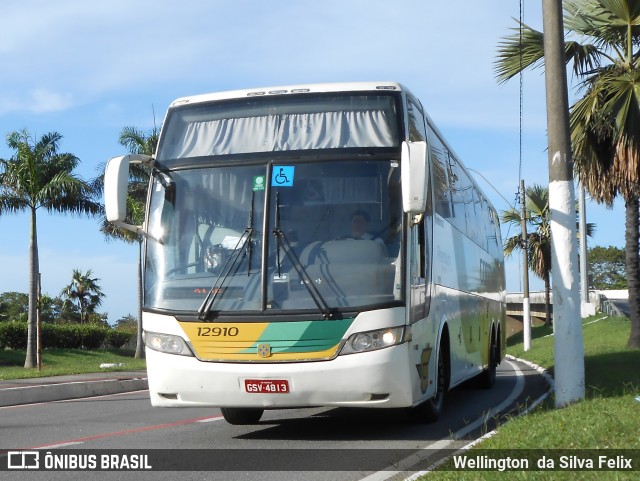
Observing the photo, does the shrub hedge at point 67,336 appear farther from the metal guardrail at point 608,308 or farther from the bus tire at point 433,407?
the bus tire at point 433,407

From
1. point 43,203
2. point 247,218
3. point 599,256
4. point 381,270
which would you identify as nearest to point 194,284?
point 247,218

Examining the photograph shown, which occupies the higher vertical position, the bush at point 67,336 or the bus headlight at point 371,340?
the bus headlight at point 371,340

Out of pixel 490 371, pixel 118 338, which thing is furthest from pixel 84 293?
pixel 490 371

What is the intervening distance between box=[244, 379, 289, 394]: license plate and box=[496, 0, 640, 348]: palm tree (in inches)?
507

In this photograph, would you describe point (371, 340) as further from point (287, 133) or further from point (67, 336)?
point (67, 336)

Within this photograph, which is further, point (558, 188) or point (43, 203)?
point (43, 203)

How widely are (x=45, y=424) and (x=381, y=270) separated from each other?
5394 millimetres

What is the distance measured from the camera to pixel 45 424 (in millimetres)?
12109

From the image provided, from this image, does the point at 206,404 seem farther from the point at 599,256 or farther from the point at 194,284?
the point at 599,256

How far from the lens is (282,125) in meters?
10.0

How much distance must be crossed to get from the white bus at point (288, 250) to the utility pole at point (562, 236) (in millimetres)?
1794

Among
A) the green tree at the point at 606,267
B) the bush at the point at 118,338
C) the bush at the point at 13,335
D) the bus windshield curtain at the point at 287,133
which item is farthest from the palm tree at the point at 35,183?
the green tree at the point at 606,267

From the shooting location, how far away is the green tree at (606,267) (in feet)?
367

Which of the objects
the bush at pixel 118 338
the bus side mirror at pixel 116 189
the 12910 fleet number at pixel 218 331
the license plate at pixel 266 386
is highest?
the bus side mirror at pixel 116 189
